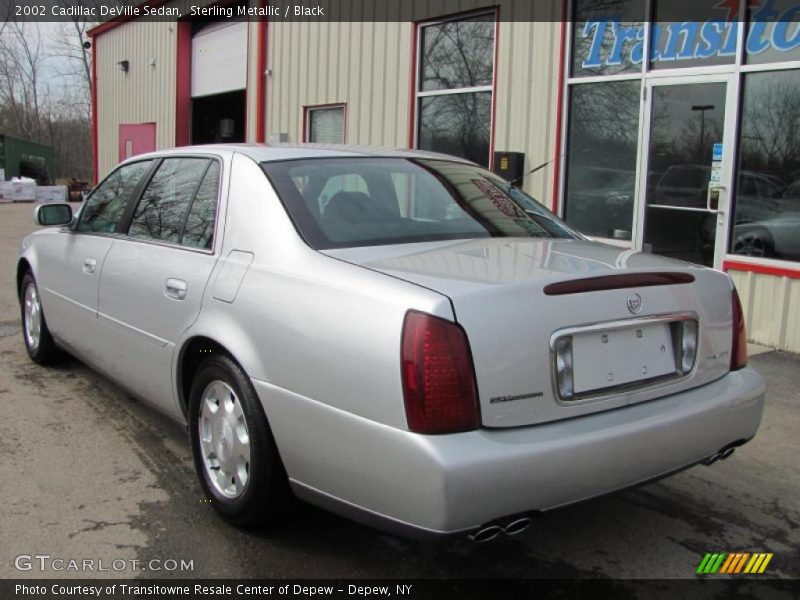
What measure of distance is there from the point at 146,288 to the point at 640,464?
2.37 metres

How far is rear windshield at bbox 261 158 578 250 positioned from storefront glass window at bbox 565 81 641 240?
13.0 feet

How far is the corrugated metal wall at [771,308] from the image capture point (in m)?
6.30

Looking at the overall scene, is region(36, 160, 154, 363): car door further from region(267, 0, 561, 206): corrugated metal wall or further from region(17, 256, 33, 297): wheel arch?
region(267, 0, 561, 206): corrugated metal wall

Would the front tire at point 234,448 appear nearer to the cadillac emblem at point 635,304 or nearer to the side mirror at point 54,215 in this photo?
the cadillac emblem at point 635,304

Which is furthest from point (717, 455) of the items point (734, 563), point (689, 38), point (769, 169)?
point (689, 38)

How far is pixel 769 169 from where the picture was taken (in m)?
6.49

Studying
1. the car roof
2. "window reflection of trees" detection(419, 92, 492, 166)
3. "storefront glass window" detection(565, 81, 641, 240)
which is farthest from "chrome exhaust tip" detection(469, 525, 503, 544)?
"window reflection of trees" detection(419, 92, 492, 166)

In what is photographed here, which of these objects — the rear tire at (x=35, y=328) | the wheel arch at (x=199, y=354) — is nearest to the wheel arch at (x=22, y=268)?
the rear tire at (x=35, y=328)

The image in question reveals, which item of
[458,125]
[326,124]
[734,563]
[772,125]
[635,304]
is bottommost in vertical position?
[734,563]

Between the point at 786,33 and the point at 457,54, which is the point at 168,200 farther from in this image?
the point at 457,54

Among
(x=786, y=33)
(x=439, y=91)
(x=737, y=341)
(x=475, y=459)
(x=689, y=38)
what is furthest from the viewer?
(x=439, y=91)

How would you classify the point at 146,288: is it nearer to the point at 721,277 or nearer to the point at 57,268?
the point at 57,268

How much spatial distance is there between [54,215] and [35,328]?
37.8 inches

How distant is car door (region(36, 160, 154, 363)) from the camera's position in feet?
14.2
